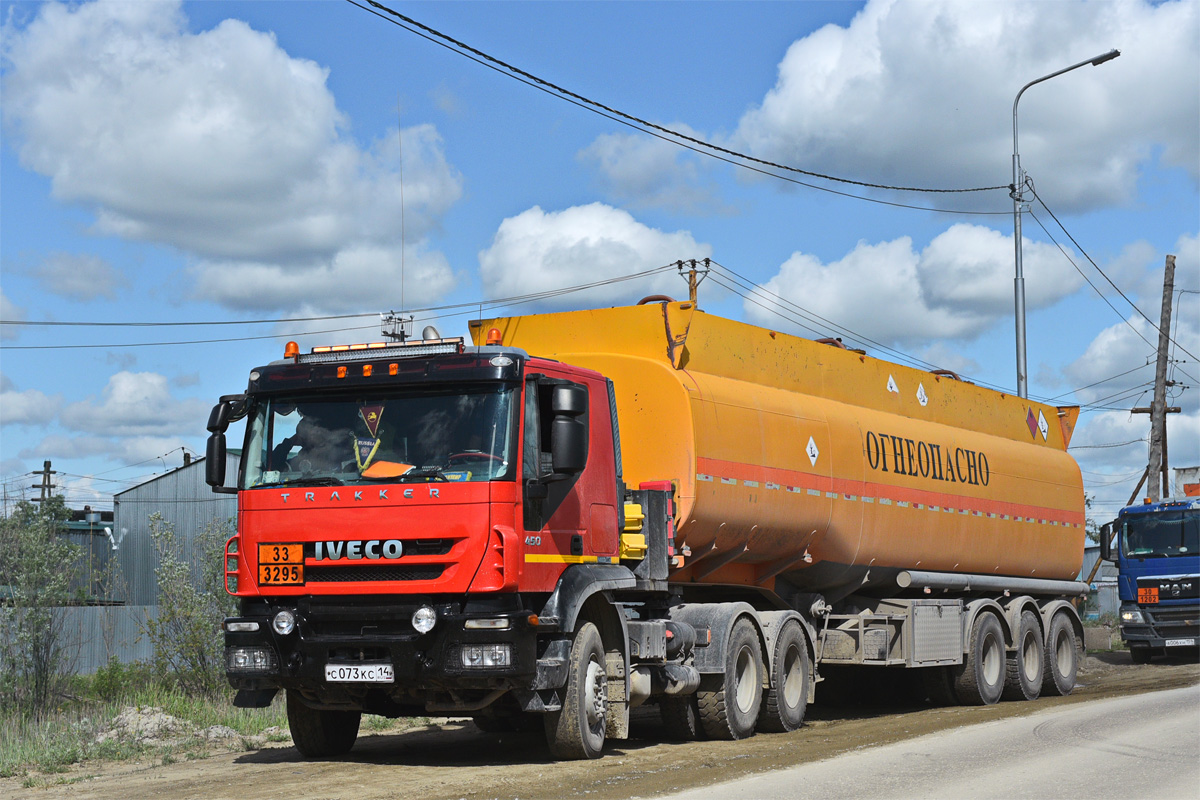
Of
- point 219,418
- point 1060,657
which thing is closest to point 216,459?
point 219,418

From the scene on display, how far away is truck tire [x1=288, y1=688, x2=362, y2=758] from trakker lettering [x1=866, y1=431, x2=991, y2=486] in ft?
21.5

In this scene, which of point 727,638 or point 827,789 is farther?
point 727,638

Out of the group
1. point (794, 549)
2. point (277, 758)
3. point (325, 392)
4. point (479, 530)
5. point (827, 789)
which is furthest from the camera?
point (794, 549)

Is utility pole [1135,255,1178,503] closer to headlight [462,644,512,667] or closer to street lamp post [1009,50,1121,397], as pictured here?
street lamp post [1009,50,1121,397]

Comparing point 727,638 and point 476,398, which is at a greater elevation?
point 476,398

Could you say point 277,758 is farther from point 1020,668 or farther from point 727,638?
point 1020,668

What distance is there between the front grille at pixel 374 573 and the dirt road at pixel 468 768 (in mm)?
1397

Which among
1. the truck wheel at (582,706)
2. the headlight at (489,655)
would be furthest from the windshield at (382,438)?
the truck wheel at (582,706)

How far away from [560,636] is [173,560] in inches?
500

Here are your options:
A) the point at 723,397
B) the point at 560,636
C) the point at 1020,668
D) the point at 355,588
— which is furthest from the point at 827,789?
the point at 1020,668

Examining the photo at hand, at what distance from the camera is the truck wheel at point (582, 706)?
9.91m

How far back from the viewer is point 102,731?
13.1 m

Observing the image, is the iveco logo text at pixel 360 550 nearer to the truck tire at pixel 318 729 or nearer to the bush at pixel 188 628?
the truck tire at pixel 318 729

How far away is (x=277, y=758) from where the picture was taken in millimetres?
10891
